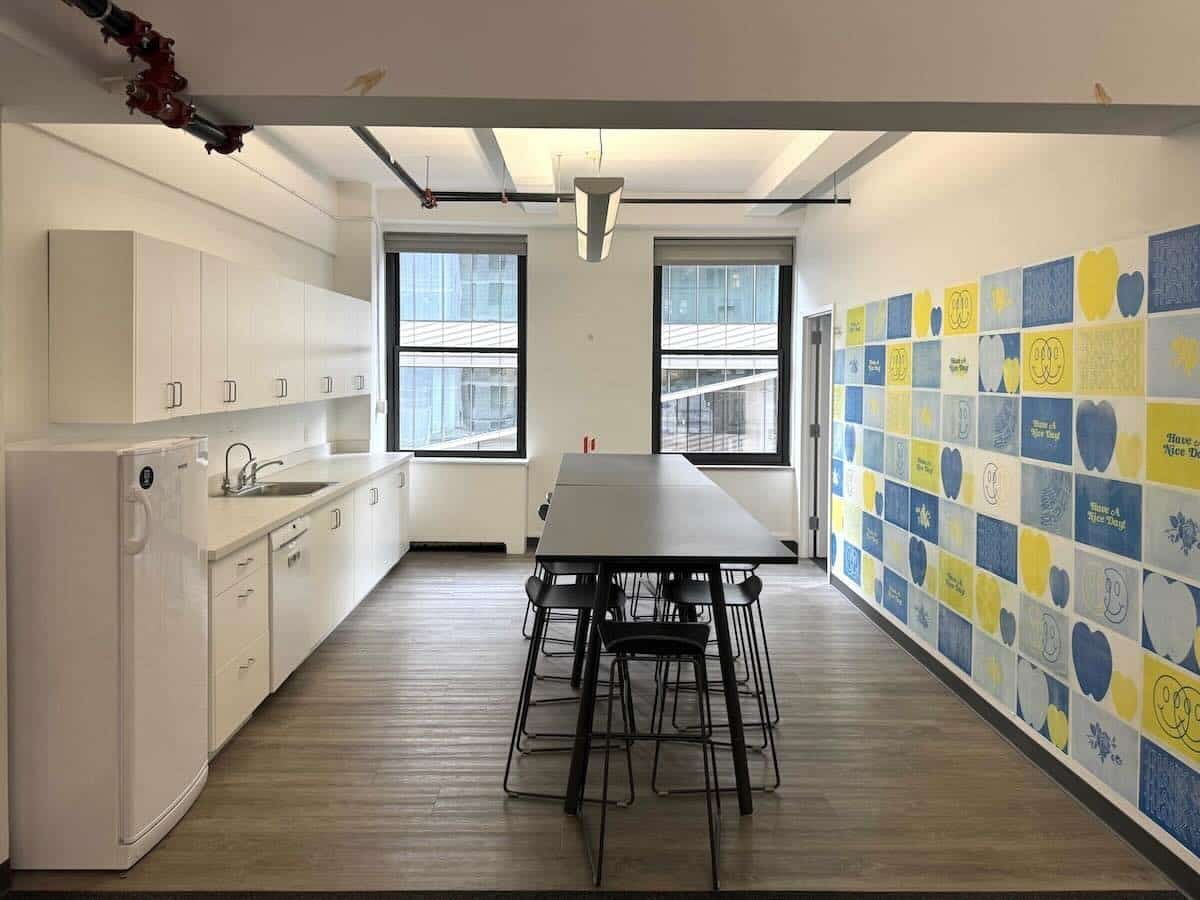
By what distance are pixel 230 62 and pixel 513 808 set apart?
8.77ft

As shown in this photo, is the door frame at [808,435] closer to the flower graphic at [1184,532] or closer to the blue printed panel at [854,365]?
the blue printed panel at [854,365]

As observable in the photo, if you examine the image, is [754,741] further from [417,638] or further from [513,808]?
[417,638]

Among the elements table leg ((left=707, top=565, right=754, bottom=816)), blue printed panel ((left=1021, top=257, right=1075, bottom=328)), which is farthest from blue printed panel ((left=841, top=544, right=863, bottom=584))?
table leg ((left=707, top=565, right=754, bottom=816))

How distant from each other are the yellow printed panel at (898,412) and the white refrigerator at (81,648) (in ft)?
13.2

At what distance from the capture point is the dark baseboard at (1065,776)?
3125 mm

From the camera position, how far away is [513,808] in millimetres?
3590

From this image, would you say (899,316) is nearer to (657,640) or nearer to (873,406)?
(873,406)

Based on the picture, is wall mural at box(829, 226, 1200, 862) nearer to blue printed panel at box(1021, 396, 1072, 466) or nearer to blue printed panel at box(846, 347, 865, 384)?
blue printed panel at box(1021, 396, 1072, 466)

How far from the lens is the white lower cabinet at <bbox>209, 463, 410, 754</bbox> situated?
3.88m

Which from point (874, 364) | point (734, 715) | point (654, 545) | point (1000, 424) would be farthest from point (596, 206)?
point (734, 715)

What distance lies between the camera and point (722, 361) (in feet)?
29.5

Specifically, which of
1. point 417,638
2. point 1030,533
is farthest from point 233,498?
point 1030,533

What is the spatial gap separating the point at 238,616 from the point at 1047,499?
3.36 metres

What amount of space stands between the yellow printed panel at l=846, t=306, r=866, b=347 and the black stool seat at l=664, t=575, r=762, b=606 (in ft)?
9.15
